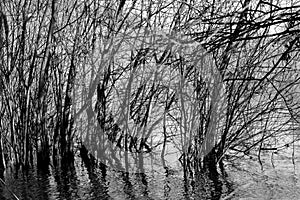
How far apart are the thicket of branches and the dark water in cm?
29

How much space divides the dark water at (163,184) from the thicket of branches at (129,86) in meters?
0.29

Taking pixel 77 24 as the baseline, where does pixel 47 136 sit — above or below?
below

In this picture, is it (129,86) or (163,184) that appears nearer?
(163,184)

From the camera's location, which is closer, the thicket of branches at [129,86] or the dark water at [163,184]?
the dark water at [163,184]

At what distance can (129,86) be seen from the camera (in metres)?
5.30

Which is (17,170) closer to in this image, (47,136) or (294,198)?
(47,136)

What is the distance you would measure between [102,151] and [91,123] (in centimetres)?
35

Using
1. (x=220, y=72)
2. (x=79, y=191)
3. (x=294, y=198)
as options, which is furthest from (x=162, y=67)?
(x=294, y=198)

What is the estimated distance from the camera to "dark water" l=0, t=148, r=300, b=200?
3.95 metres

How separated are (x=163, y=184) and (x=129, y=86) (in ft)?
4.33

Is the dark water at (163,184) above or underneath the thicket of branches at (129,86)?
underneath

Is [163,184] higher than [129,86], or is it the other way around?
[129,86]

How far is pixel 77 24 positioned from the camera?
5230mm

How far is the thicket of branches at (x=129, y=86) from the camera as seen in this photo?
14.0 ft
